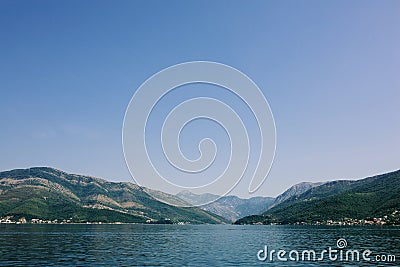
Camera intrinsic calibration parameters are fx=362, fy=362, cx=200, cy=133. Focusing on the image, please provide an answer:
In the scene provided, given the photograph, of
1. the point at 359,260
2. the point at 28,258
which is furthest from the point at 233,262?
the point at 28,258

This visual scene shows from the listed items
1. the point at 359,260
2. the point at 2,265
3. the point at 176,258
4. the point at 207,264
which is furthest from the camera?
the point at 176,258

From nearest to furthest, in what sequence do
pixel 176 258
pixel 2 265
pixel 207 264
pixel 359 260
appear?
pixel 2 265
pixel 207 264
pixel 359 260
pixel 176 258

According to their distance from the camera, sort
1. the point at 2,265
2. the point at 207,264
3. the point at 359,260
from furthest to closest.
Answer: the point at 359,260 < the point at 207,264 < the point at 2,265

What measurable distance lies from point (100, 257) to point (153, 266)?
16.8m

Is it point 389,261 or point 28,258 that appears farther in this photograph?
point 28,258

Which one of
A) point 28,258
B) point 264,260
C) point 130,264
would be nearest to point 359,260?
point 264,260

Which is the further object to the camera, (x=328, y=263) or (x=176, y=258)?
(x=176, y=258)

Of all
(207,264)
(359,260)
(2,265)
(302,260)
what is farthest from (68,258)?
(359,260)

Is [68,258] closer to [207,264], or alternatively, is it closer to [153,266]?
[153,266]

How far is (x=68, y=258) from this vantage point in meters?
68.4

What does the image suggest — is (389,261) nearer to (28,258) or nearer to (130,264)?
(130,264)

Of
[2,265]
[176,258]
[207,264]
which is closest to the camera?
[2,265]

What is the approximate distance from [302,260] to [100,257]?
38616 mm

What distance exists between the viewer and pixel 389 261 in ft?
205
